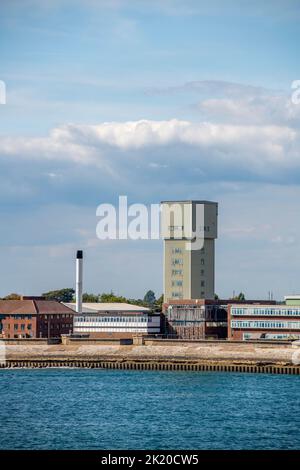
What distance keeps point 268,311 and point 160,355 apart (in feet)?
57.8

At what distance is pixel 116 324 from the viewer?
183m

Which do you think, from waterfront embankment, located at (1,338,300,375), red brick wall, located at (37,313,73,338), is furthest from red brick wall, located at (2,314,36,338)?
waterfront embankment, located at (1,338,300,375)

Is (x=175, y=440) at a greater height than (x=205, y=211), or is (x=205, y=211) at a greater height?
(x=205, y=211)

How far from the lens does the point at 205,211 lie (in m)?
196

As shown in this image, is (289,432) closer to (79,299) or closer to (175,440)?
(175,440)

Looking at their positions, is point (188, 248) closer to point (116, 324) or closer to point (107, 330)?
point (116, 324)

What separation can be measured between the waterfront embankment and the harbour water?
7829 mm

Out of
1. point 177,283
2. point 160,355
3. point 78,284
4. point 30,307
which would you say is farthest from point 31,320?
point 160,355

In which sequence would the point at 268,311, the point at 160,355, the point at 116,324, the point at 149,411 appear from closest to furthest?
the point at 149,411 → the point at 160,355 → the point at 268,311 → the point at 116,324

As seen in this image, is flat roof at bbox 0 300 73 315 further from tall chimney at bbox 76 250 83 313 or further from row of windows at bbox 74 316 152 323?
row of windows at bbox 74 316 152 323

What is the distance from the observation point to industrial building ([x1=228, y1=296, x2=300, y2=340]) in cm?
16962
